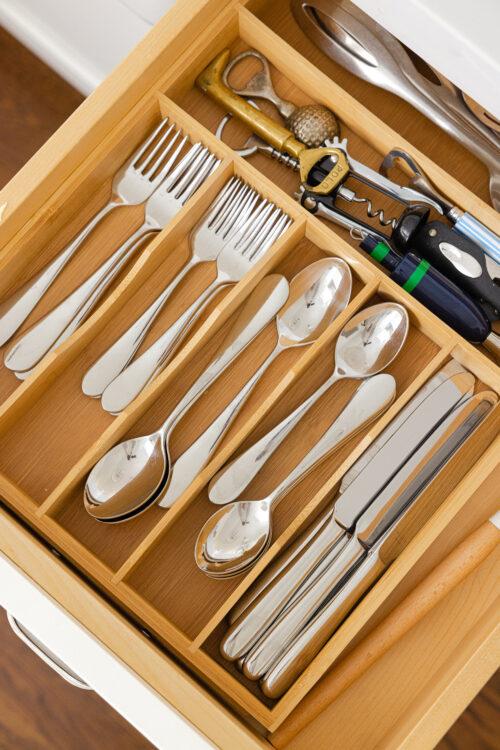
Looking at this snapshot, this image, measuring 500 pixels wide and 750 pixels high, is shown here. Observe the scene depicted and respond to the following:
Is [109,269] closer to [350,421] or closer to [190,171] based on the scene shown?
[190,171]

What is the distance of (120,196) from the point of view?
0.71 m

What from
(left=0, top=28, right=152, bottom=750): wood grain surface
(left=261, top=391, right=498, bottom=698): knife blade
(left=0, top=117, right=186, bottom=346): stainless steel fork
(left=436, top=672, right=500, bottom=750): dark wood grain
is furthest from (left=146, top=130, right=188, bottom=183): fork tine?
(left=436, top=672, right=500, bottom=750): dark wood grain

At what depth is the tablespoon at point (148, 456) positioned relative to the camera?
0.67 metres

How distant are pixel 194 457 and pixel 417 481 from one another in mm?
193

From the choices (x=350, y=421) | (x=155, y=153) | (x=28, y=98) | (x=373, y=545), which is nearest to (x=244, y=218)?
(x=155, y=153)

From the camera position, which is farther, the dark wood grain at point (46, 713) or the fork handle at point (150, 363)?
the dark wood grain at point (46, 713)

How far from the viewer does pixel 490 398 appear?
0.68m

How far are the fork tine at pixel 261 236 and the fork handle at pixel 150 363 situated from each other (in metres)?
0.04

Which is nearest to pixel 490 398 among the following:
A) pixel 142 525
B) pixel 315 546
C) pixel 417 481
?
pixel 417 481

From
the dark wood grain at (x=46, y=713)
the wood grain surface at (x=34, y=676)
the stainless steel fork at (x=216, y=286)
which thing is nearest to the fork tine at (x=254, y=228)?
the stainless steel fork at (x=216, y=286)

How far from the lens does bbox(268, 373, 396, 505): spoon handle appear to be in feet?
2.28

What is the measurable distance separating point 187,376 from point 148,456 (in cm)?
8

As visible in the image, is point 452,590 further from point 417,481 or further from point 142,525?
point 142,525

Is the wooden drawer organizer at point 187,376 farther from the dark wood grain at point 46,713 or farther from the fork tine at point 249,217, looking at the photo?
the dark wood grain at point 46,713
